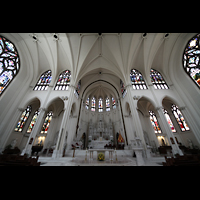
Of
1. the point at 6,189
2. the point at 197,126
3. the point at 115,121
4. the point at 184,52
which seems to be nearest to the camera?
the point at 6,189

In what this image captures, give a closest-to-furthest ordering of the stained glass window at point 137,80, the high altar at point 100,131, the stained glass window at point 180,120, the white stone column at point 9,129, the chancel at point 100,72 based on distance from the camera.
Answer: the white stone column at point 9,129, the chancel at point 100,72, the stained glass window at point 180,120, the stained glass window at point 137,80, the high altar at point 100,131

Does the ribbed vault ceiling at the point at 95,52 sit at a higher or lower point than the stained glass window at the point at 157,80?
higher

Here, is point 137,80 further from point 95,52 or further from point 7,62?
point 7,62

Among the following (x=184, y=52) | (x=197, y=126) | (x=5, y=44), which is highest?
(x=184, y=52)

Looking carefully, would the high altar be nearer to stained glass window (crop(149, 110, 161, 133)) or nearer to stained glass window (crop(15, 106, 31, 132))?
stained glass window (crop(149, 110, 161, 133))

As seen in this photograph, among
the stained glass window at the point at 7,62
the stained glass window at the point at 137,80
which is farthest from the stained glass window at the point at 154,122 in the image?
the stained glass window at the point at 7,62

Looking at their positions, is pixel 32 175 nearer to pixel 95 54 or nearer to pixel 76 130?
pixel 76 130

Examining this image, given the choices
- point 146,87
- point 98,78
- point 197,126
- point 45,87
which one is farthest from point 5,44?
point 197,126

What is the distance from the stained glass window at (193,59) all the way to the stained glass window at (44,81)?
58.4 ft

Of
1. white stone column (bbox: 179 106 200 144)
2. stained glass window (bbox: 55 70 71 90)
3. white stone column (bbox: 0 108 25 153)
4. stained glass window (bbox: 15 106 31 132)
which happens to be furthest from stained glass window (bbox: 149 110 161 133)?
stained glass window (bbox: 15 106 31 132)

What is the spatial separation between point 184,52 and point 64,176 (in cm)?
1499

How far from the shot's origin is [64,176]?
0.75 m

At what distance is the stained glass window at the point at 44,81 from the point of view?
11461 millimetres

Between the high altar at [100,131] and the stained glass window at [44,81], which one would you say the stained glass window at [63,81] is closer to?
the stained glass window at [44,81]
